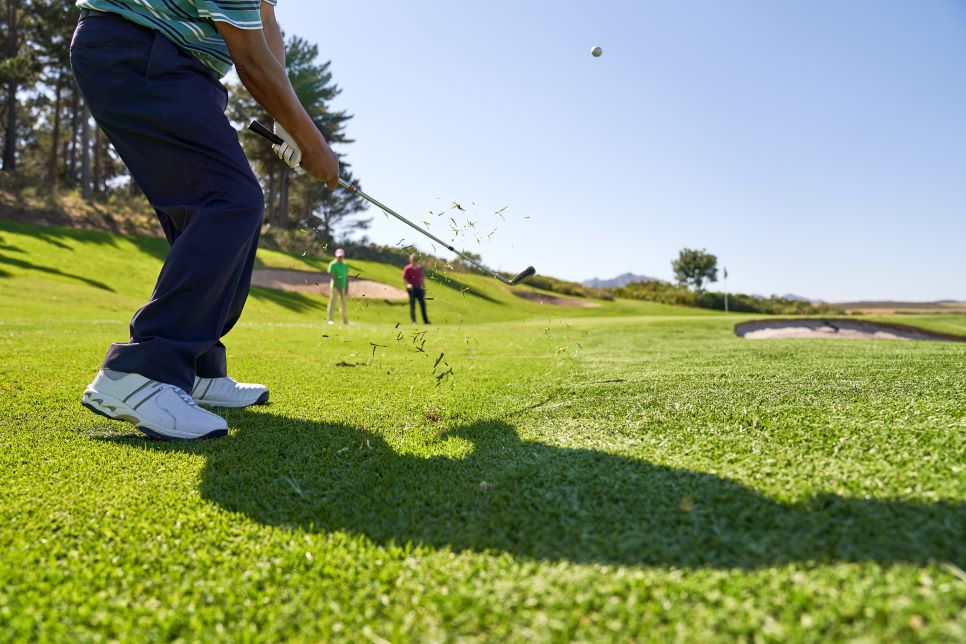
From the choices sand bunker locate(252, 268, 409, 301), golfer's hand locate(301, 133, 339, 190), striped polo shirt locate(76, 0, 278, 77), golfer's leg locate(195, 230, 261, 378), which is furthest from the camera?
sand bunker locate(252, 268, 409, 301)

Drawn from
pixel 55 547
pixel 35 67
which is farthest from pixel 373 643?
pixel 35 67

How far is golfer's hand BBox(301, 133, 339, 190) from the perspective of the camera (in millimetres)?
2639

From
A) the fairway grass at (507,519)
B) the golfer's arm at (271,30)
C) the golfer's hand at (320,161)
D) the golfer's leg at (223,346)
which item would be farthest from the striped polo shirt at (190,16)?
the fairway grass at (507,519)

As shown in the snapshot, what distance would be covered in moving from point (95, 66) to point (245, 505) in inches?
73.4

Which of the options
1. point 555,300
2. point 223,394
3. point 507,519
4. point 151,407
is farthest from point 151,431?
point 555,300

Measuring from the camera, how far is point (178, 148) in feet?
7.86

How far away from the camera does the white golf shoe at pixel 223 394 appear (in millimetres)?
2963

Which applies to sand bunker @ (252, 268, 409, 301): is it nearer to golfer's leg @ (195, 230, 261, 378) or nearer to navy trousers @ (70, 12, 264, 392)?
golfer's leg @ (195, 230, 261, 378)

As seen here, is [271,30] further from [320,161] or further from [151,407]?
[151,407]

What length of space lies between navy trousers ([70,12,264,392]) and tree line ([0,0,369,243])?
17.9 meters

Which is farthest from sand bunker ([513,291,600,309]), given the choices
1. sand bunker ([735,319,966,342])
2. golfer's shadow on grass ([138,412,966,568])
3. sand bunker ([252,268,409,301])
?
golfer's shadow on grass ([138,412,966,568])

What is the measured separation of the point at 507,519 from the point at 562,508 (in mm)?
132

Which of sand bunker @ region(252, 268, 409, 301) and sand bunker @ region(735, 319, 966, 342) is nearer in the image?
sand bunker @ region(735, 319, 966, 342)

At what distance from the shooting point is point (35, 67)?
31141mm
